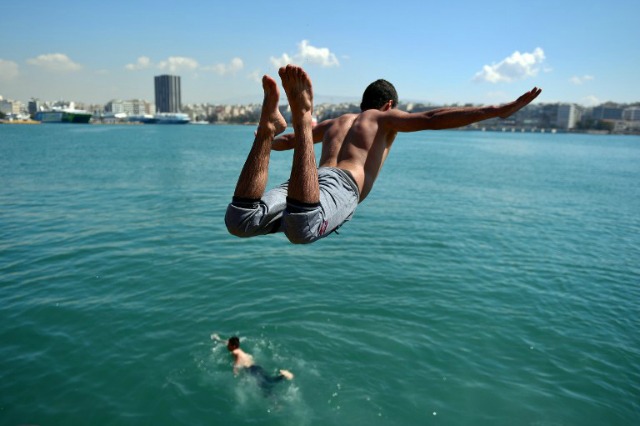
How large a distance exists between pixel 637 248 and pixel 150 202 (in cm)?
2621

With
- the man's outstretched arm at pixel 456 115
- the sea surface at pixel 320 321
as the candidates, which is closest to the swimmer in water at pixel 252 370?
A: the sea surface at pixel 320 321

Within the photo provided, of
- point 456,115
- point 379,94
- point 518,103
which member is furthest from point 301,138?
point 518,103

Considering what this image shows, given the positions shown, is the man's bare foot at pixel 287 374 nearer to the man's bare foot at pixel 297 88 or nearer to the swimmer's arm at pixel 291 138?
the swimmer's arm at pixel 291 138

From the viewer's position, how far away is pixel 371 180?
558 cm

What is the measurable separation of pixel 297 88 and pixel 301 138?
453 millimetres

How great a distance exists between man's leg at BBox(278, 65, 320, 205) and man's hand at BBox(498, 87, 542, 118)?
1.83 metres

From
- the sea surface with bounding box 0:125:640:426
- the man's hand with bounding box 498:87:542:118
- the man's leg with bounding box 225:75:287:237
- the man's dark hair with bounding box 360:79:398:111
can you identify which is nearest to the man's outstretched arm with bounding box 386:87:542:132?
the man's hand with bounding box 498:87:542:118

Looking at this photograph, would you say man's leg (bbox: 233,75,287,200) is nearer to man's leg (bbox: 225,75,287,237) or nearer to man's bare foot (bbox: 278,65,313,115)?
man's leg (bbox: 225,75,287,237)

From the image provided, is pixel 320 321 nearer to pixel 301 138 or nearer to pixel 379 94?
pixel 379 94

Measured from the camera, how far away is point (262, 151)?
440cm

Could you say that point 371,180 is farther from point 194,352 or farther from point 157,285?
point 157,285

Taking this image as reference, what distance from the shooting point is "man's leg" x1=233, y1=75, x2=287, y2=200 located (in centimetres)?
436

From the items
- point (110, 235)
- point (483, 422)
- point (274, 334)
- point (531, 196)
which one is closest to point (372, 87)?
point (483, 422)

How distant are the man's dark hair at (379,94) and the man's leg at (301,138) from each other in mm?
1507
